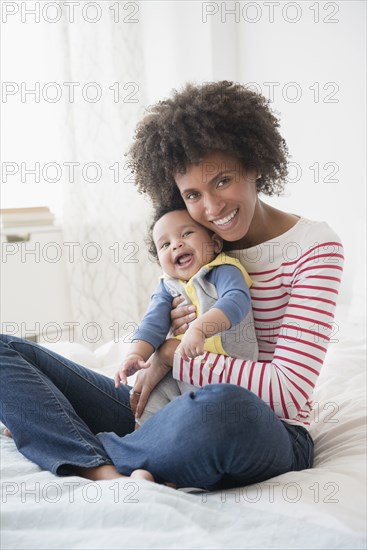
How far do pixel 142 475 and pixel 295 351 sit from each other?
1.15 ft

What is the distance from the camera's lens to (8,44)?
9.77 feet

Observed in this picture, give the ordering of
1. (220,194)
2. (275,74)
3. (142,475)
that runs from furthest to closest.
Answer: (275,74) → (220,194) → (142,475)

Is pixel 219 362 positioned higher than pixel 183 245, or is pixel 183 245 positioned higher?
pixel 183 245

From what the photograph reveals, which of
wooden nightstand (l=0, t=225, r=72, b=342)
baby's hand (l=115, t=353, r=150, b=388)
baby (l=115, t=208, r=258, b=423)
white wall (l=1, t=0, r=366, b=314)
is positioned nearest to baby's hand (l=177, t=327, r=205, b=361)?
baby (l=115, t=208, r=258, b=423)

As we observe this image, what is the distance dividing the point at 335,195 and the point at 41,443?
1906mm

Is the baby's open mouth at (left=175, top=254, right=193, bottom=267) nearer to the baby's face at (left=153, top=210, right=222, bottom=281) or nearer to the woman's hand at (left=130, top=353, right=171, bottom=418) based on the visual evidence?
the baby's face at (left=153, top=210, right=222, bottom=281)

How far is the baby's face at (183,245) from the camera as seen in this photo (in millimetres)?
1297

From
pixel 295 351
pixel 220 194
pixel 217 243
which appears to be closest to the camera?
pixel 295 351

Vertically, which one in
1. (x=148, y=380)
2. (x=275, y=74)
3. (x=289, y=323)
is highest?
(x=275, y=74)

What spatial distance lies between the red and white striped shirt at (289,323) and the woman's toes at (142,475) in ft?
0.72

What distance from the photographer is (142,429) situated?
3.46 ft

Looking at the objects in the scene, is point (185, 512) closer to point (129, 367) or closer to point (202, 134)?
point (129, 367)

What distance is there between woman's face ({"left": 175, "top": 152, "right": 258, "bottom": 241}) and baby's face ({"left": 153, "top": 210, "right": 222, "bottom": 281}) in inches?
1.8

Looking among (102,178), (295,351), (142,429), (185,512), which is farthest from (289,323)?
(102,178)
